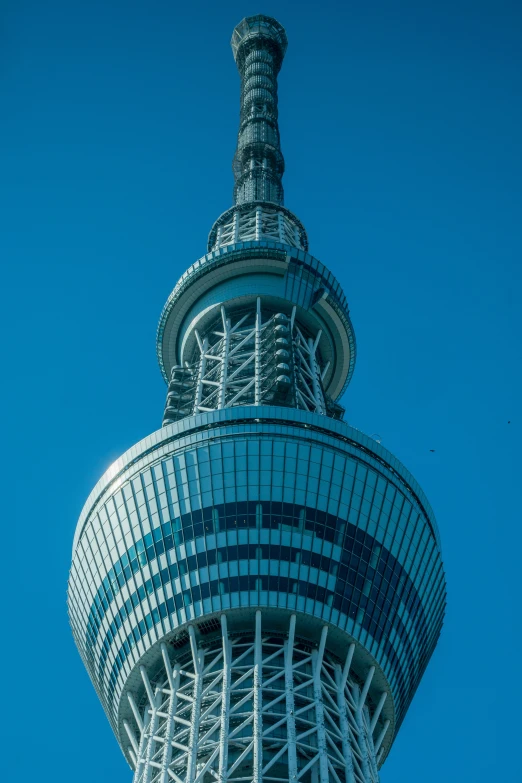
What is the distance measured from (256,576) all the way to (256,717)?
771 centimetres

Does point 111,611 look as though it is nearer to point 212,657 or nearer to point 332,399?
point 212,657

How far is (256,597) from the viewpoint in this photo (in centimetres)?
5969

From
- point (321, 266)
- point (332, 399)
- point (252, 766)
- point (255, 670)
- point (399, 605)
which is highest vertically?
point (321, 266)

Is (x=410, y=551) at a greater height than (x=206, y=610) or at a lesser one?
greater

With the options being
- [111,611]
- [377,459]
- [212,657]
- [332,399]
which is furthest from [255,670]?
[332,399]

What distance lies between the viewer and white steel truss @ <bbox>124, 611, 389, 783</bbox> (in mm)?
55188

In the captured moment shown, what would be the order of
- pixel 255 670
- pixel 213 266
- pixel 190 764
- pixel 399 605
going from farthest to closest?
1. pixel 213 266
2. pixel 399 605
3. pixel 255 670
4. pixel 190 764

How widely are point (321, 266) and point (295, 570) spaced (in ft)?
113

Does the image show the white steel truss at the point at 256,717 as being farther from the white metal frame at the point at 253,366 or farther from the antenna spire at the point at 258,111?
the antenna spire at the point at 258,111

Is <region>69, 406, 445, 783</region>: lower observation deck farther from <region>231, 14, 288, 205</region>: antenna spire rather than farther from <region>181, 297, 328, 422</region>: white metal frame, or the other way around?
<region>231, 14, 288, 205</region>: antenna spire

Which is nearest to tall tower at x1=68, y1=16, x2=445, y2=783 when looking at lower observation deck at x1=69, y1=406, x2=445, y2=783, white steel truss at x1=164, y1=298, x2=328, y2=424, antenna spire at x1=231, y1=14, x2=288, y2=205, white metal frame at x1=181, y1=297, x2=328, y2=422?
lower observation deck at x1=69, y1=406, x2=445, y2=783

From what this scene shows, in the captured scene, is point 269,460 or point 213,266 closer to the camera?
point 269,460

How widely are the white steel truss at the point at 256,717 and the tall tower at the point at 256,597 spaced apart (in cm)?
11

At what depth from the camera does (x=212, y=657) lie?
201ft
